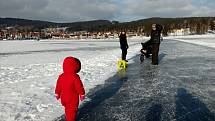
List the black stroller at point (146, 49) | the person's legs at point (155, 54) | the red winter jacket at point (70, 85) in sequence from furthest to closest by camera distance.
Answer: the black stroller at point (146, 49) → the person's legs at point (155, 54) → the red winter jacket at point (70, 85)

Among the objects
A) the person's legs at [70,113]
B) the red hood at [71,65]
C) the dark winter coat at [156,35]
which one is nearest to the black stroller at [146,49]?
the dark winter coat at [156,35]

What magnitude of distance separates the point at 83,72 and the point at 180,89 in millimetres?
5810

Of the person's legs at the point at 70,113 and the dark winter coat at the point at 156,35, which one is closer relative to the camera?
the person's legs at the point at 70,113

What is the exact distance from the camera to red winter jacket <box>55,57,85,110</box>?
18.7 feet

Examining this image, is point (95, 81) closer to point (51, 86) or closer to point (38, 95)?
point (51, 86)

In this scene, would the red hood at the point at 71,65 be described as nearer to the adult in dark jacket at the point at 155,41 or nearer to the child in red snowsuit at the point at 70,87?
the child in red snowsuit at the point at 70,87

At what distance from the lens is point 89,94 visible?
9.66 meters

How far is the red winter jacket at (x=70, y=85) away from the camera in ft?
18.7

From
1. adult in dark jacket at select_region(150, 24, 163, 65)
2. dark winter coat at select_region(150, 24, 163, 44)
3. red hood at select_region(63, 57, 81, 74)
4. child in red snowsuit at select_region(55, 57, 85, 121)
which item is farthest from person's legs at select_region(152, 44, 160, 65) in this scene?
red hood at select_region(63, 57, 81, 74)

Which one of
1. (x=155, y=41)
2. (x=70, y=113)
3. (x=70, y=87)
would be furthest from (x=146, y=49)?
(x=70, y=87)

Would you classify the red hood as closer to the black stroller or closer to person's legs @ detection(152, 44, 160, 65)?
person's legs @ detection(152, 44, 160, 65)

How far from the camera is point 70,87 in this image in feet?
19.5

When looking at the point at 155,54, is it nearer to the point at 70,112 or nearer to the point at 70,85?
the point at 70,112

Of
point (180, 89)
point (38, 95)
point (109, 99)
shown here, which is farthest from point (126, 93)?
point (38, 95)
